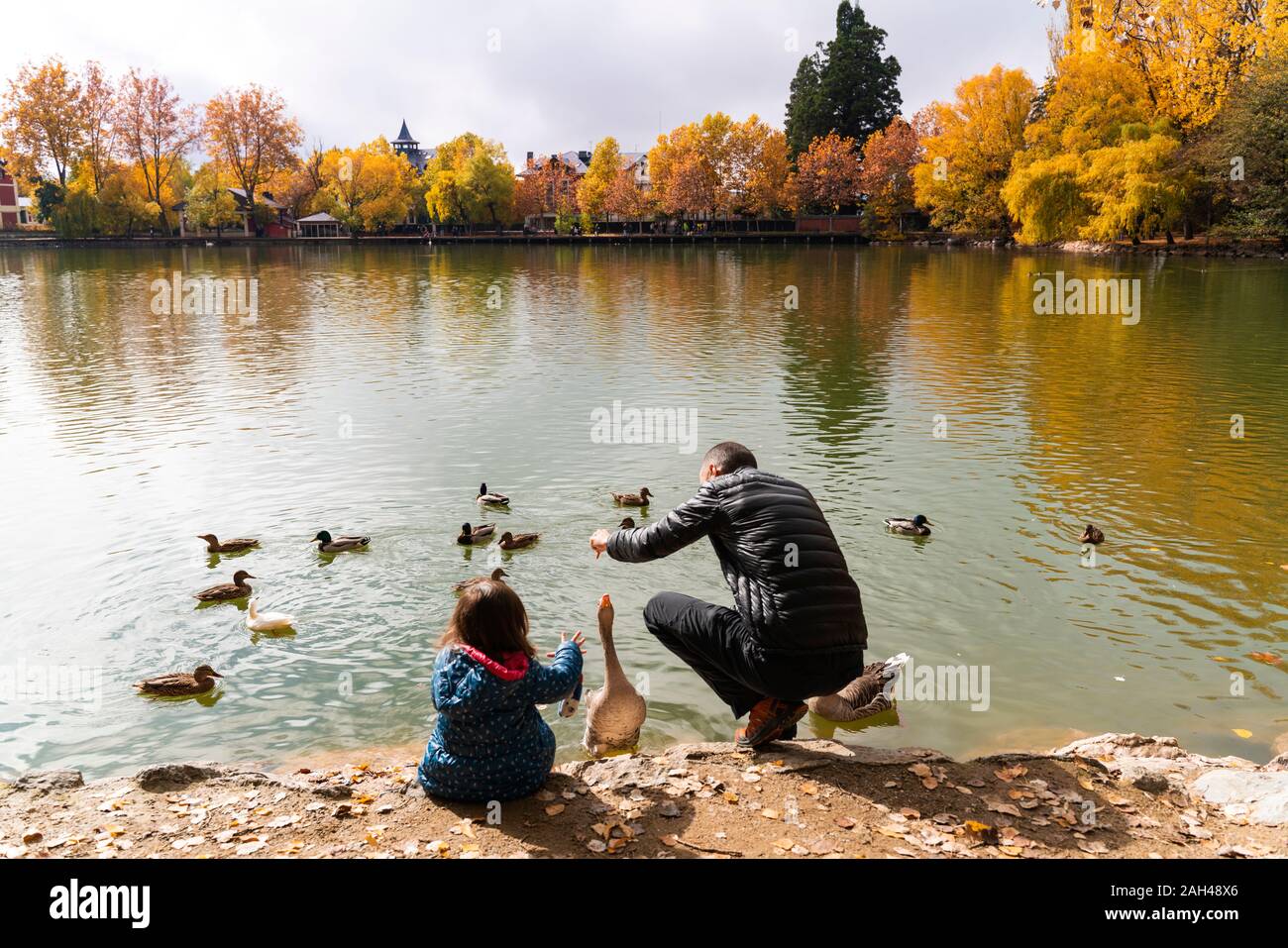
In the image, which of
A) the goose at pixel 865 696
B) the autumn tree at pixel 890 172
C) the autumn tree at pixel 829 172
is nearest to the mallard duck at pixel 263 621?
the goose at pixel 865 696

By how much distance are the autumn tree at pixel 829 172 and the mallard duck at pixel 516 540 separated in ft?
303

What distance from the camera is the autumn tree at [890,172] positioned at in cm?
9134

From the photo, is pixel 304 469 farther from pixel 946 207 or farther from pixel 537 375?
pixel 946 207

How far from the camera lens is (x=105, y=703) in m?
7.71

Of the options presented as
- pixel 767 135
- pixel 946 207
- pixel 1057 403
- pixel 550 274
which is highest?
pixel 767 135

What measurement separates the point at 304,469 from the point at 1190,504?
1263cm

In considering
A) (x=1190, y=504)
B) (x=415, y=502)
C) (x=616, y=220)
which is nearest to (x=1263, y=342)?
(x=1190, y=504)

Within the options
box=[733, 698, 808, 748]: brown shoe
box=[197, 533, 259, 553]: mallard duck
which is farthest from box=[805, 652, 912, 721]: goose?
box=[197, 533, 259, 553]: mallard duck

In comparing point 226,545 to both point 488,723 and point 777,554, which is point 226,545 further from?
point 777,554

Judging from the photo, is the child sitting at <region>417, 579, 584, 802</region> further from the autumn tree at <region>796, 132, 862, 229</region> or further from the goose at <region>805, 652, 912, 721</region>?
the autumn tree at <region>796, 132, 862, 229</region>

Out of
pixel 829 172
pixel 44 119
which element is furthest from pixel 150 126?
pixel 829 172

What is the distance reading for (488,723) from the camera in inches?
195

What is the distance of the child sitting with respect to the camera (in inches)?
191

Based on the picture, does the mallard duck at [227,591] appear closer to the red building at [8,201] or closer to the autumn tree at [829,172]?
the autumn tree at [829,172]
